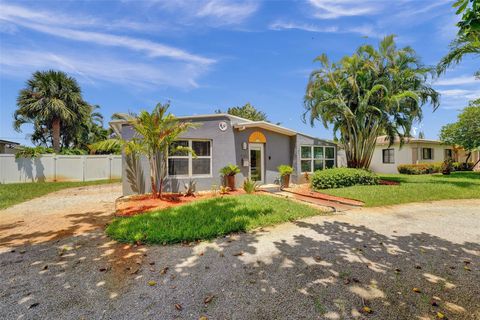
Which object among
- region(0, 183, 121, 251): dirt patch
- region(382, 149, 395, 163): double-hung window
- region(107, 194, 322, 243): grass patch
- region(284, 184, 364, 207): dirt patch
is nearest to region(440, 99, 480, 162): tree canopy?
→ region(382, 149, 395, 163): double-hung window

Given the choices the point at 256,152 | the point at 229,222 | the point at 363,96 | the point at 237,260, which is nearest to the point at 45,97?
the point at 256,152

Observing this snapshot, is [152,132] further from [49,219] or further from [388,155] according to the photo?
[388,155]

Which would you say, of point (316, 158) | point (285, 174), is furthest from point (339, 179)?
point (316, 158)

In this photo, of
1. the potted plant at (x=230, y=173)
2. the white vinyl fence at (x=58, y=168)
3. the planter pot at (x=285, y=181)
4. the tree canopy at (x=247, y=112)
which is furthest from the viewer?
the tree canopy at (x=247, y=112)

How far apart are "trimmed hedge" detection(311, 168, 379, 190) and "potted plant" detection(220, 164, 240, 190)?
4.09 m

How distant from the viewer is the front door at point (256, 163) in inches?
459

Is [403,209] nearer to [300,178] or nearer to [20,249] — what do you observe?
[300,178]

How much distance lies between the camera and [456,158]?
24.1 meters

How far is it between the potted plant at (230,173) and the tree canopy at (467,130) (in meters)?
20.2

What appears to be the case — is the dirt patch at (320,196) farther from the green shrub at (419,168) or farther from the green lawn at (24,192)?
the green shrub at (419,168)

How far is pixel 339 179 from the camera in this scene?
36.5 feet

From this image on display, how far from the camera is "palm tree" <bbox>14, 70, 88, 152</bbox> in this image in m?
16.9

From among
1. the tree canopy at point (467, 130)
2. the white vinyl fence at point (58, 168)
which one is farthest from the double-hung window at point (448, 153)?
the white vinyl fence at point (58, 168)

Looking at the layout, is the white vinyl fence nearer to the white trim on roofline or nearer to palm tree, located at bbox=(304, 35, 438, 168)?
the white trim on roofline
